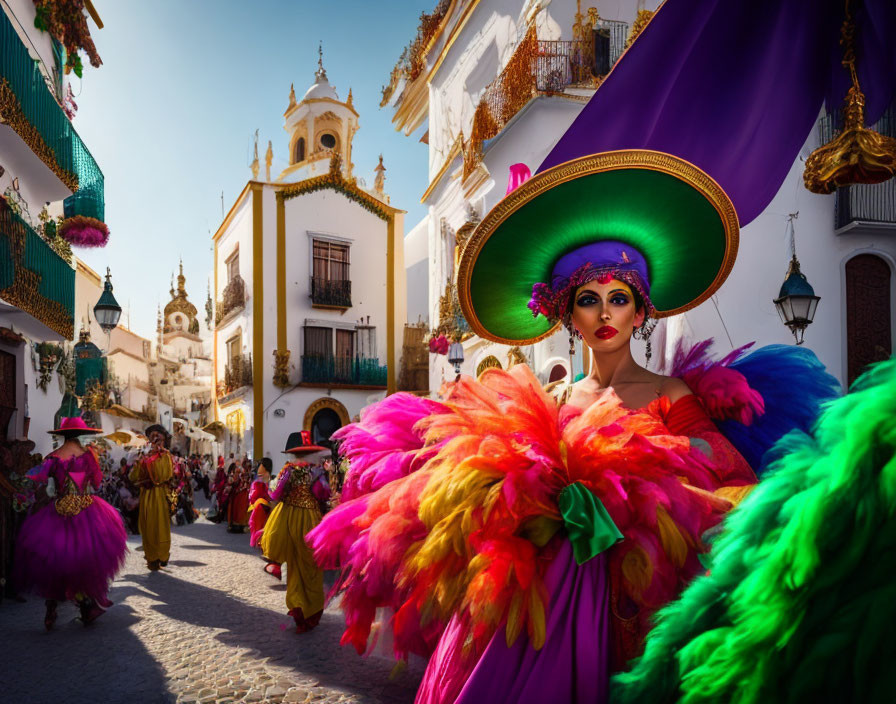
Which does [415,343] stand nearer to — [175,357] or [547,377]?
[547,377]

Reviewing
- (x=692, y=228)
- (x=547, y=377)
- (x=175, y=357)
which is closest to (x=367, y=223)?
(x=547, y=377)

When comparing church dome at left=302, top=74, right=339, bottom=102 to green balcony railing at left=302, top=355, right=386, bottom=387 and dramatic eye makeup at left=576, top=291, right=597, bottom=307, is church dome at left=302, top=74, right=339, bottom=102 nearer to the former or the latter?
green balcony railing at left=302, top=355, right=386, bottom=387

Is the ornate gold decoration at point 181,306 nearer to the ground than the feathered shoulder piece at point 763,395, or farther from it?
farther from it

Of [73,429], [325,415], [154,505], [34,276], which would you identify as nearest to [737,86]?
[73,429]

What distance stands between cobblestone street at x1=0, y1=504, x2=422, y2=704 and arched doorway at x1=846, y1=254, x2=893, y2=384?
813 centimetres

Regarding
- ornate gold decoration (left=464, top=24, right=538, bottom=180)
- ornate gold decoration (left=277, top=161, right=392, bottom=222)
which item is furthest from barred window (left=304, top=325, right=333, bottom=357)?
ornate gold decoration (left=464, top=24, right=538, bottom=180)

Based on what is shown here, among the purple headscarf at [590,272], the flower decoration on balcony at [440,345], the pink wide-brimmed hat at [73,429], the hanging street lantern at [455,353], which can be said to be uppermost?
the flower decoration on balcony at [440,345]

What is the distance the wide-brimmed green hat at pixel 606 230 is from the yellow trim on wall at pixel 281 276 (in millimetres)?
23610

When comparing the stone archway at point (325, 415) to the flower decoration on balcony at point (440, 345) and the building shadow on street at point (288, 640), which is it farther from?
the building shadow on street at point (288, 640)

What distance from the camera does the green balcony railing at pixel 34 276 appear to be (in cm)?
1018

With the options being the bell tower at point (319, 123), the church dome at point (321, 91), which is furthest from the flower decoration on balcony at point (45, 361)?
the church dome at point (321, 91)

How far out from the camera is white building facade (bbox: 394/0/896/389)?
9.47 meters

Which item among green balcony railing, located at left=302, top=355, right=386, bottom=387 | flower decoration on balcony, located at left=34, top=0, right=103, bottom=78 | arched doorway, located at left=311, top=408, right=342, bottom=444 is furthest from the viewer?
arched doorway, located at left=311, top=408, right=342, bottom=444

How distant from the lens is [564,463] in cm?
170
